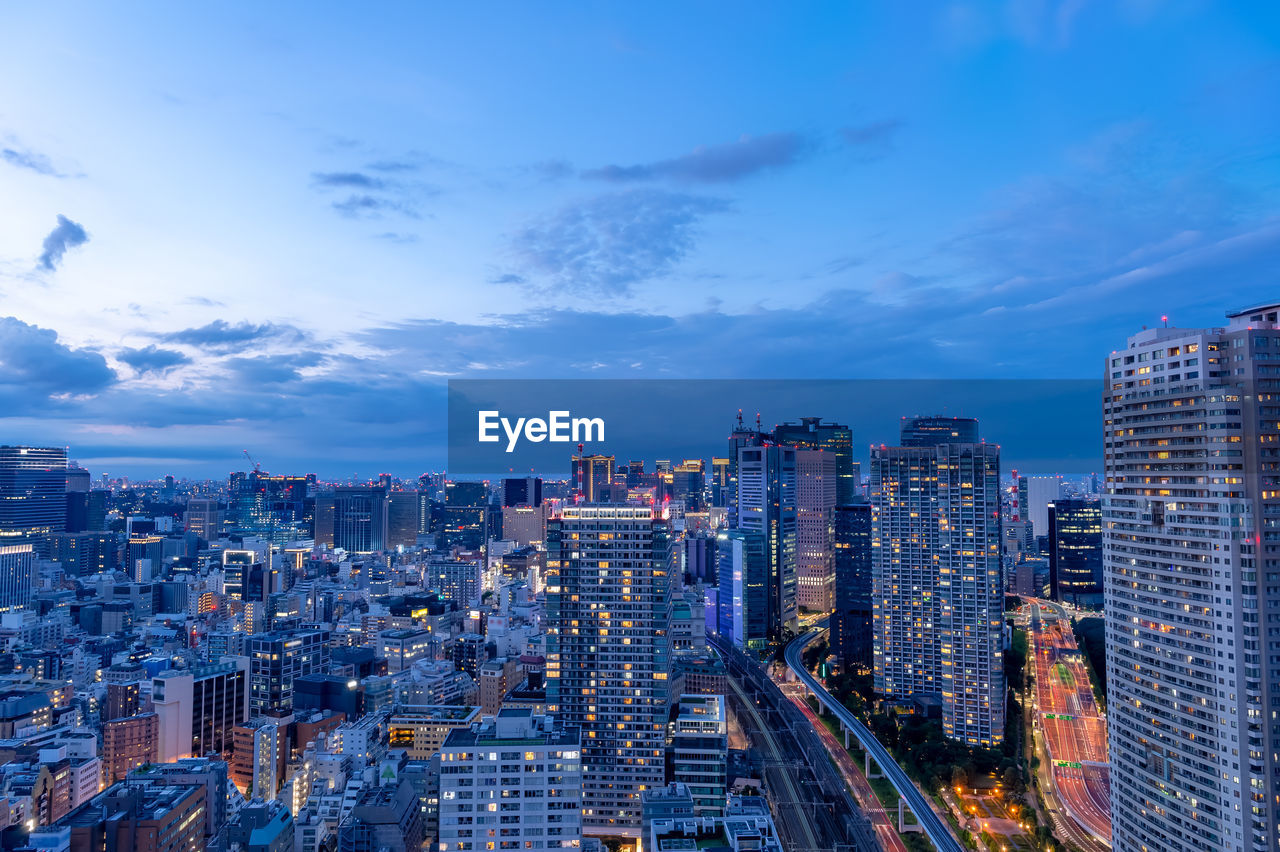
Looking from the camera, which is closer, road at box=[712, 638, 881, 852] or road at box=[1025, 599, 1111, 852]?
road at box=[712, 638, 881, 852]

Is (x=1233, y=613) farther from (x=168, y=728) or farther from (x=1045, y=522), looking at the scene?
(x=1045, y=522)

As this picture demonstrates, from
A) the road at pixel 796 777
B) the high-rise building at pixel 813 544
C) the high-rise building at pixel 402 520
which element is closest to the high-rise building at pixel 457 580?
the high-rise building at pixel 402 520

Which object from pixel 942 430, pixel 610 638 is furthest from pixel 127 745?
pixel 942 430

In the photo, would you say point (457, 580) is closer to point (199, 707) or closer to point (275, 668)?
point (275, 668)

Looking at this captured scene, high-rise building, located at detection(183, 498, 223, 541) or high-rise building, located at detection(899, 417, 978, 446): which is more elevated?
high-rise building, located at detection(899, 417, 978, 446)

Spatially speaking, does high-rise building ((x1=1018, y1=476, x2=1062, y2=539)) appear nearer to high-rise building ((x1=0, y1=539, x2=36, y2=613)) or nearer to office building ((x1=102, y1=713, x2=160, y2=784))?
office building ((x1=102, y1=713, x2=160, y2=784))

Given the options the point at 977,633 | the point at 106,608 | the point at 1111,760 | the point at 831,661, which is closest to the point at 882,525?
the point at 977,633

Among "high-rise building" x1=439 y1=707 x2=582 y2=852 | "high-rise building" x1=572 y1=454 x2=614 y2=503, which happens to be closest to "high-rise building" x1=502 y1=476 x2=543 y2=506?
"high-rise building" x1=572 y1=454 x2=614 y2=503
